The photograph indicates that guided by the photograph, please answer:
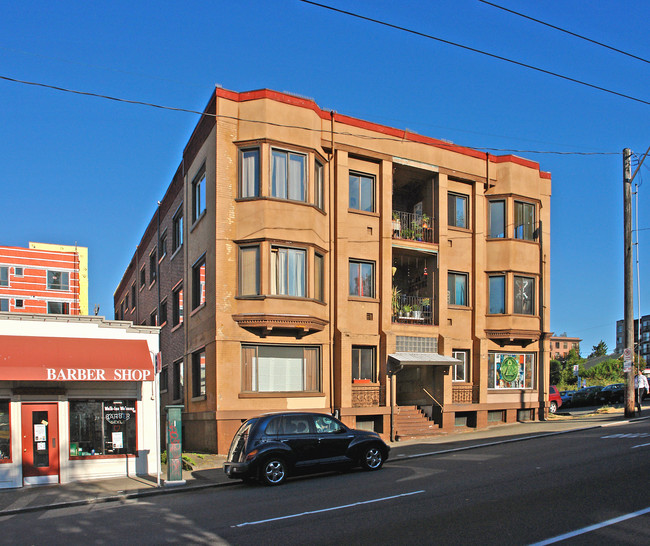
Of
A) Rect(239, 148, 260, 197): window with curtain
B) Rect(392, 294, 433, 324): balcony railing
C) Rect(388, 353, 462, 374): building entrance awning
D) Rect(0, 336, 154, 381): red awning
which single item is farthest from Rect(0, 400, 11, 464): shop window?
Rect(392, 294, 433, 324): balcony railing

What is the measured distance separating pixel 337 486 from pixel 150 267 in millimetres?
25843

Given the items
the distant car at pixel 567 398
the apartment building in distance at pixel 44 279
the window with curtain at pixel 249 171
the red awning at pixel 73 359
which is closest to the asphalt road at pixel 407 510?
the red awning at pixel 73 359

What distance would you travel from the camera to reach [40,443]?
1647 cm

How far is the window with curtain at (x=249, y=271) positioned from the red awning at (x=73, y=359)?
447 centimetres

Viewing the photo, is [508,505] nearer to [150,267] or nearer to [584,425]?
[584,425]

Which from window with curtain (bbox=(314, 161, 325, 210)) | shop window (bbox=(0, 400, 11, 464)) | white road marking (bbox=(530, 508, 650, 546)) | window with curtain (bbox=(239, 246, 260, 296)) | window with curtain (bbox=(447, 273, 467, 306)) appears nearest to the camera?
white road marking (bbox=(530, 508, 650, 546))

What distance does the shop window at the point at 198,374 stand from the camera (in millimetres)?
23547

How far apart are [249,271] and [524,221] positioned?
1312 cm

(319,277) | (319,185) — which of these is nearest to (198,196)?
(319,185)

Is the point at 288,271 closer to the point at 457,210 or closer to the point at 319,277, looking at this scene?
the point at 319,277

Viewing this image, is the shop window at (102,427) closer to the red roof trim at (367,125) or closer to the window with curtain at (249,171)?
the window with curtain at (249,171)

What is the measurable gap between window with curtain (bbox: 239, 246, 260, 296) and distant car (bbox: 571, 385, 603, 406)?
24.9 m

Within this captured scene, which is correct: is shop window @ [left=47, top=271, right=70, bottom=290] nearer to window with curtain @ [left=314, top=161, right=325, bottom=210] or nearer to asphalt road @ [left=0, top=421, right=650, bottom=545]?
window with curtain @ [left=314, top=161, right=325, bottom=210]

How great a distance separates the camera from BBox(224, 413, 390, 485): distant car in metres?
14.1
